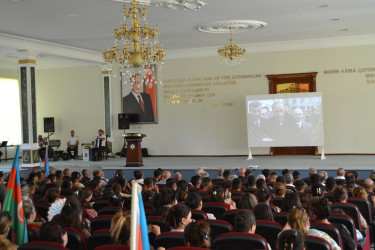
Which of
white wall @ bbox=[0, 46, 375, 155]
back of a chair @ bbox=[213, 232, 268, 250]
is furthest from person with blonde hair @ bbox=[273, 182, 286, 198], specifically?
white wall @ bbox=[0, 46, 375, 155]

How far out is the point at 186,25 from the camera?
12070 mm

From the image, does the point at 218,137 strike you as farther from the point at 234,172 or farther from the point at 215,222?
the point at 215,222

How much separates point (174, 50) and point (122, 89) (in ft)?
8.84

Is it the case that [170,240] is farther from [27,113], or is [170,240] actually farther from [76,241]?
[27,113]

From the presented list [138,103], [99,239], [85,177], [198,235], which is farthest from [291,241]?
[138,103]

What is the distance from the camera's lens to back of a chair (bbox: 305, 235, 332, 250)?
10.0ft

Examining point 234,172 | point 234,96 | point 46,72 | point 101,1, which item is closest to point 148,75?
point 234,96

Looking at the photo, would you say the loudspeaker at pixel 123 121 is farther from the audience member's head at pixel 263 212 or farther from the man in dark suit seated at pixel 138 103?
the audience member's head at pixel 263 212

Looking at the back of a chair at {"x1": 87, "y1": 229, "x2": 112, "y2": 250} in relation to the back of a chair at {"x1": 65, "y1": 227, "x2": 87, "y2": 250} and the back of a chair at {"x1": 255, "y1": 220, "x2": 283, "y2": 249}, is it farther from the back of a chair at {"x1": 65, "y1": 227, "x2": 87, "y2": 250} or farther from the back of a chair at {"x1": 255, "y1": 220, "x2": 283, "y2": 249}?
the back of a chair at {"x1": 255, "y1": 220, "x2": 283, "y2": 249}

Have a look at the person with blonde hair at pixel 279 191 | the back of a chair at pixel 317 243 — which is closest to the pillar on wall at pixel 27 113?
the person with blonde hair at pixel 279 191

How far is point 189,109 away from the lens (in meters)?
16.5

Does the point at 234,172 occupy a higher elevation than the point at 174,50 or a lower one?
lower

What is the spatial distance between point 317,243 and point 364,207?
234cm

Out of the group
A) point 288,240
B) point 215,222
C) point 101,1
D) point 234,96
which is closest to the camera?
point 288,240
